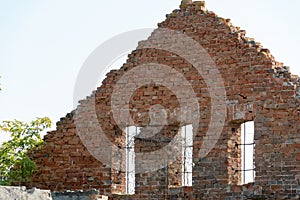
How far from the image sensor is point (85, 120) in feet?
53.7

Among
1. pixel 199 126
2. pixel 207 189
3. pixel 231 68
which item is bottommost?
pixel 207 189

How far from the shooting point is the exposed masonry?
1452 centimetres

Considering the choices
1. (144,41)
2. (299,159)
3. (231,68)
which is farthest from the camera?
(144,41)

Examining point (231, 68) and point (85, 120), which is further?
point (85, 120)

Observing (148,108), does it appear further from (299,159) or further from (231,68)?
(299,159)

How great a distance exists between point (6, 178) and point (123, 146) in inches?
95.9

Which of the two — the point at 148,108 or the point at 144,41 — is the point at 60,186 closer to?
the point at 148,108

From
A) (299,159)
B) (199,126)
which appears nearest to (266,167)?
(299,159)

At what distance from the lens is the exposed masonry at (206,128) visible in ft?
47.6

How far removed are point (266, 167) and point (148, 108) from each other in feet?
8.97

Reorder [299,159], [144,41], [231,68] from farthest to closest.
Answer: [144,41] → [231,68] → [299,159]

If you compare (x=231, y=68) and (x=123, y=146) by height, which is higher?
(x=231, y=68)

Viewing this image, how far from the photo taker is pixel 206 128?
50.5 feet

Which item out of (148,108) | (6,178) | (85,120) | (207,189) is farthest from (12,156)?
(207,189)
